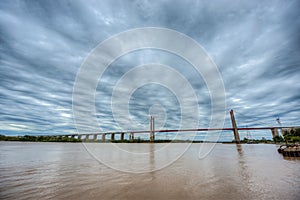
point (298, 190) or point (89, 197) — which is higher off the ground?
point (89, 197)

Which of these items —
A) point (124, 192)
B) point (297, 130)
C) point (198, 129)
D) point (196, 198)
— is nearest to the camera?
point (196, 198)

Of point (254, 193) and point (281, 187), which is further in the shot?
point (281, 187)

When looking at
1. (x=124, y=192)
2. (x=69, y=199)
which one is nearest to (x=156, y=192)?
(x=124, y=192)

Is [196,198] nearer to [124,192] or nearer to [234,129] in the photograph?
[124,192]

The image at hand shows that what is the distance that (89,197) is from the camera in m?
3.01

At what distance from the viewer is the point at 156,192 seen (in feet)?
11.4

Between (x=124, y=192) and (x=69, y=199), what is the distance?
1.19 meters

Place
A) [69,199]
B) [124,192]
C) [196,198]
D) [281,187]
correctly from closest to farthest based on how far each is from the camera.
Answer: [69,199]
[196,198]
[124,192]
[281,187]

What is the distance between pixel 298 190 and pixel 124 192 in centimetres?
478

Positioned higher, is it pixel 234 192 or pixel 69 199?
pixel 69 199

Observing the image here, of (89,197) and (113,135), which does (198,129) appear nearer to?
(113,135)

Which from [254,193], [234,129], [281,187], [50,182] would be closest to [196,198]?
[254,193]

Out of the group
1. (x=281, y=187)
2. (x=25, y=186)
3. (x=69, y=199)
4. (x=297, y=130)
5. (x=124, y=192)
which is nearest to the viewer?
(x=69, y=199)

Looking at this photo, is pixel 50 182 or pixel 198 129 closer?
pixel 50 182
